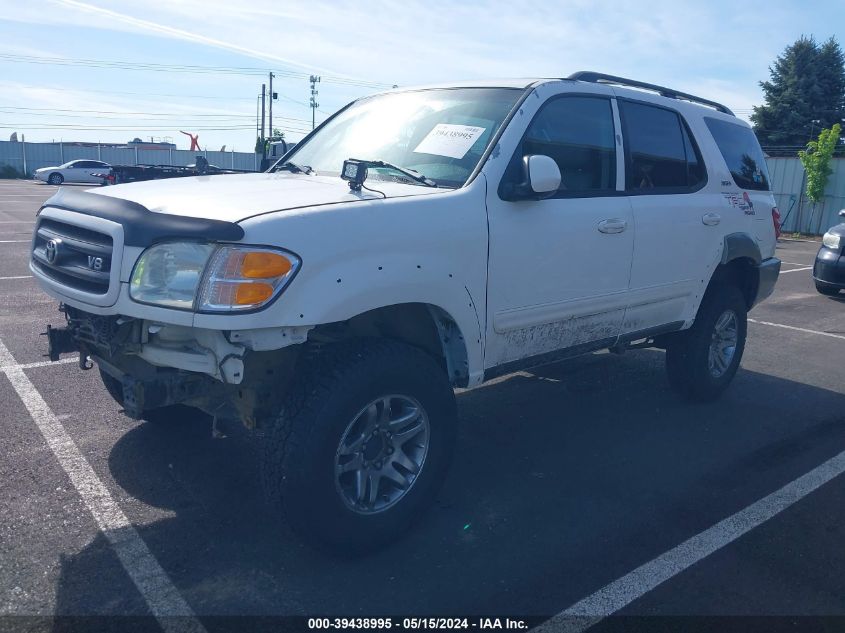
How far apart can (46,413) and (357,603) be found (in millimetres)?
2919

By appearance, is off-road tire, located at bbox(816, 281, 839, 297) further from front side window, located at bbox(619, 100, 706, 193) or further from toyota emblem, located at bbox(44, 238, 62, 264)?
toyota emblem, located at bbox(44, 238, 62, 264)

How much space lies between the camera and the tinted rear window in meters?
5.86

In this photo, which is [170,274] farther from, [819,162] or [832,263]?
[819,162]

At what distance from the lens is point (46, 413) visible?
16.5 feet

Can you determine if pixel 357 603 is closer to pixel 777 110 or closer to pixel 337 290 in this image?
pixel 337 290

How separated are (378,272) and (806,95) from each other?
46944 millimetres

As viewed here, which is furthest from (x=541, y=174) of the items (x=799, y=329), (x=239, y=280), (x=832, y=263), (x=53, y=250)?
(x=832, y=263)

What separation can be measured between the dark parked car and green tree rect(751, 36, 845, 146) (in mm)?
35313

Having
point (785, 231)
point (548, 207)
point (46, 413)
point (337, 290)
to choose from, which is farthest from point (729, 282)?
point (785, 231)

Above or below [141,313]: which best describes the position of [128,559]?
below

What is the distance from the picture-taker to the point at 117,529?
3.65 metres

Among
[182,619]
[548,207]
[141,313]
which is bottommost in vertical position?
[182,619]

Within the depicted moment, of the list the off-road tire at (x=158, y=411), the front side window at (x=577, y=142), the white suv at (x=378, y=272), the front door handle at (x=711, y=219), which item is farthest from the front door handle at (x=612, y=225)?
the off-road tire at (x=158, y=411)

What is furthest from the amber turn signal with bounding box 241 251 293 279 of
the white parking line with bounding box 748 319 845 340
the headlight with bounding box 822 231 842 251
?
the headlight with bounding box 822 231 842 251
